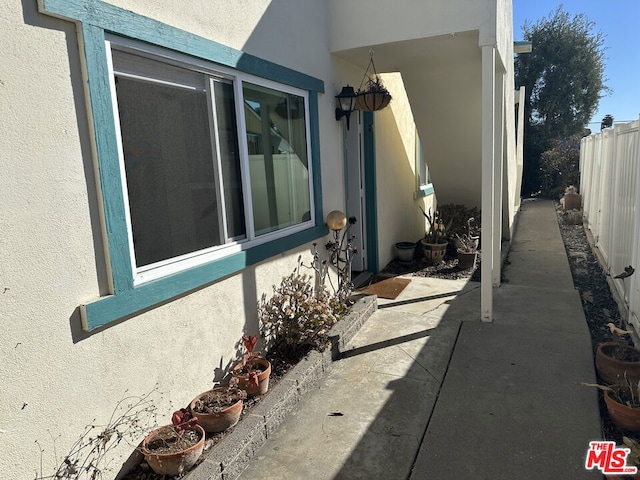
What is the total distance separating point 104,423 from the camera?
2389 millimetres

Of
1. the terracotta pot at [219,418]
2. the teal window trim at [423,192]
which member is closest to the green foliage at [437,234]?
the teal window trim at [423,192]

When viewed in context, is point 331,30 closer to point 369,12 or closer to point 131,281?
point 369,12

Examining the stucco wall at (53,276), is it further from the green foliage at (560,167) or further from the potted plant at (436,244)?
the green foliage at (560,167)

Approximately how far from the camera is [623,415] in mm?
2807

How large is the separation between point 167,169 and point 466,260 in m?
5.42

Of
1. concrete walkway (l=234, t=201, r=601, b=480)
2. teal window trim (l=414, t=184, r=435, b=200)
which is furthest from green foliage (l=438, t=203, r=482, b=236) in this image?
concrete walkway (l=234, t=201, r=601, b=480)

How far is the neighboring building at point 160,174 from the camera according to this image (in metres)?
2.03

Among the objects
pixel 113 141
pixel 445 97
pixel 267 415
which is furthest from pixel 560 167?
pixel 113 141

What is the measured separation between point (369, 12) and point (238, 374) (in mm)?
4075

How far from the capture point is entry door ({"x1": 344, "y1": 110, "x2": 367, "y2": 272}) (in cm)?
628

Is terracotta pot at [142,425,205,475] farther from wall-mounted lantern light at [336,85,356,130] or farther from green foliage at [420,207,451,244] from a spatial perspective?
green foliage at [420,207,451,244]

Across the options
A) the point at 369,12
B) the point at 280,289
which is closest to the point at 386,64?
the point at 369,12

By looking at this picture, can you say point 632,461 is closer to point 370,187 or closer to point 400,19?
point 400,19

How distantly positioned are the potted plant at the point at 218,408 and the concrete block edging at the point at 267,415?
0.07 metres
